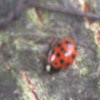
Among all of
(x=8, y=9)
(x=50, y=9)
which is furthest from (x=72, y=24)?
(x=8, y=9)

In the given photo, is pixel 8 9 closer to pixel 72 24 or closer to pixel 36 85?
pixel 72 24

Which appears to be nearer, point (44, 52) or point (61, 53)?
point (44, 52)

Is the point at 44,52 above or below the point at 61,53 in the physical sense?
above

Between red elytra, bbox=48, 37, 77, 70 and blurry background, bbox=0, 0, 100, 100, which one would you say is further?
red elytra, bbox=48, 37, 77, 70

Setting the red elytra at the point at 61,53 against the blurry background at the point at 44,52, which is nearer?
the blurry background at the point at 44,52

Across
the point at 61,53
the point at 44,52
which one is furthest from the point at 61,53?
the point at 44,52

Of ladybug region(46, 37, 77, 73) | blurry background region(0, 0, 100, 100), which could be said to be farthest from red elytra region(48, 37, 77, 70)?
blurry background region(0, 0, 100, 100)

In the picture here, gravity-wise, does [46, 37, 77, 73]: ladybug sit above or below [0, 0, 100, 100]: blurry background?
below

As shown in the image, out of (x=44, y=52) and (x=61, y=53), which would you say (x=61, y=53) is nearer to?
(x=61, y=53)

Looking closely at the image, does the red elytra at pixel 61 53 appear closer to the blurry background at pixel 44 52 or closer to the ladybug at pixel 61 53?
the ladybug at pixel 61 53

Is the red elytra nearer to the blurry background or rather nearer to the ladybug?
the ladybug

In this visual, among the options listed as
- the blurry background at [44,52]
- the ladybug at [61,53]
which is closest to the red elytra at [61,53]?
the ladybug at [61,53]
